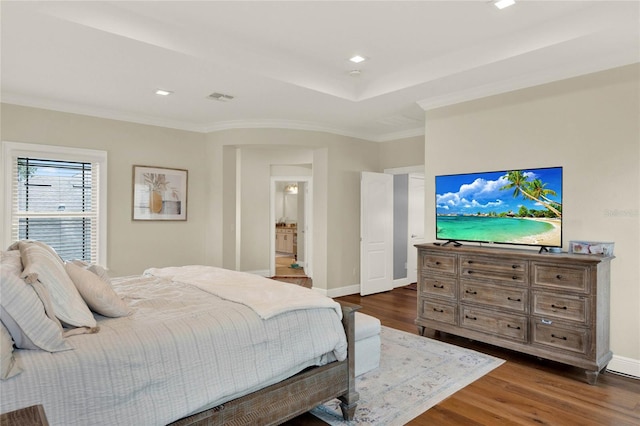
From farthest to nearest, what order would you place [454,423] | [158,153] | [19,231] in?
[158,153] → [19,231] → [454,423]

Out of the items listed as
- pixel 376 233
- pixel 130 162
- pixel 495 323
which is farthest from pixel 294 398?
pixel 376 233

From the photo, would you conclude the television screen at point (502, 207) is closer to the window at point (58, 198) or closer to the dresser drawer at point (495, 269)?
the dresser drawer at point (495, 269)

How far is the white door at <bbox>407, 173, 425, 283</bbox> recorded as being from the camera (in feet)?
23.5

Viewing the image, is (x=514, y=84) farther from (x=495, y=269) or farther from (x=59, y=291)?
(x=59, y=291)

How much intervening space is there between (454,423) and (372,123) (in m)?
4.14

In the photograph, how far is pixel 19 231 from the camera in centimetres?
450

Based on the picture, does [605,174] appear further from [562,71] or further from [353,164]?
[353,164]

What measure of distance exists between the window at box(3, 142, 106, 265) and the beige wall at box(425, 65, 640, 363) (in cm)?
464

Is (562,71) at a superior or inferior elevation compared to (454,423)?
superior

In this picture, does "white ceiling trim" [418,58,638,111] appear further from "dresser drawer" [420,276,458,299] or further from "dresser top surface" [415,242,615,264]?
"dresser drawer" [420,276,458,299]

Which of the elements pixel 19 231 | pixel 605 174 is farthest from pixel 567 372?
pixel 19 231

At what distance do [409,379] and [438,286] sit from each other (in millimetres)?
1206

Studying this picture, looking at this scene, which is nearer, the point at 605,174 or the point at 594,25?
the point at 594,25

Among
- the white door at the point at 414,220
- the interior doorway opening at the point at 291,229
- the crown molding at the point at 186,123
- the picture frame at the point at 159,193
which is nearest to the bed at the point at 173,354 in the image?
the picture frame at the point at 159,193
